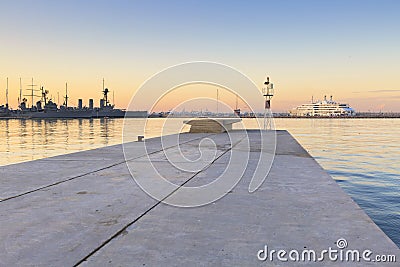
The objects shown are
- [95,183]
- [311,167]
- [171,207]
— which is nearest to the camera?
[171,207]

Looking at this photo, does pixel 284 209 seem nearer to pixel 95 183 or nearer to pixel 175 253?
pixel 175 253

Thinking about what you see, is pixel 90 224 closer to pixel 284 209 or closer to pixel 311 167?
pixel 284 209

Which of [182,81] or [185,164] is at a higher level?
[182,81]

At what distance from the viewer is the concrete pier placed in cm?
376

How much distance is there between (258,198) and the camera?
6.44m

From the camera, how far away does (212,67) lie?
8.30 metres

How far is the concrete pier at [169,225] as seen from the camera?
12.3 ft

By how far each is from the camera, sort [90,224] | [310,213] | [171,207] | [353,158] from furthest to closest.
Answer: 1. [353,158]
2. [171,207]
3. [310,213]
4. [90,224]

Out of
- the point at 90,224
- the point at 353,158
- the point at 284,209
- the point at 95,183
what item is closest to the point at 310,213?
the point at 284,209

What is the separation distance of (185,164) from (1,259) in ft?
24.6

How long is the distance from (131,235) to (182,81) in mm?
4640

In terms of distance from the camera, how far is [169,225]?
4.84 m

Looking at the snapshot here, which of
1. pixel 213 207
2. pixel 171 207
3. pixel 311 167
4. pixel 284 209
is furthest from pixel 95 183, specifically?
pixel 311 167

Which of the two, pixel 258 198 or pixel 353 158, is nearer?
pixel 258 198
